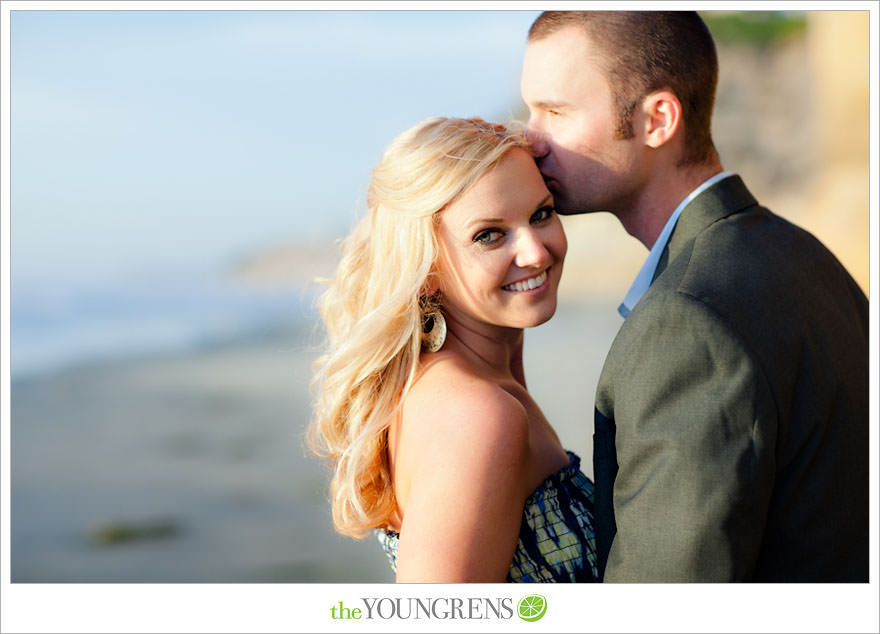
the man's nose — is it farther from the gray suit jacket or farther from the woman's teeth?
the gray suit jacket

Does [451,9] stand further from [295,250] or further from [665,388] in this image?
[295,250]

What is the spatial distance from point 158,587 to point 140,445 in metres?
14.1

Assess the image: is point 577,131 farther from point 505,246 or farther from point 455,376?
point 455,376

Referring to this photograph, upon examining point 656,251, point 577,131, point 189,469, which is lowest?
point 189,469

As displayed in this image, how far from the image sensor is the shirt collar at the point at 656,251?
253cm

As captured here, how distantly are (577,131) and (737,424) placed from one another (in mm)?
1107

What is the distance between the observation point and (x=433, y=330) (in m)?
2.75

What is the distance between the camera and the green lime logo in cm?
253

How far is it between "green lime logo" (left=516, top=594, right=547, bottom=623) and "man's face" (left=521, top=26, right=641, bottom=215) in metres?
1.16

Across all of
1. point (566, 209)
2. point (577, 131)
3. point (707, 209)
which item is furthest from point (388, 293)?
point (707, 209)

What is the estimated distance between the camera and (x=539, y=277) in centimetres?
268

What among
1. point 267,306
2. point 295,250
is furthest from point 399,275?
point 295,250

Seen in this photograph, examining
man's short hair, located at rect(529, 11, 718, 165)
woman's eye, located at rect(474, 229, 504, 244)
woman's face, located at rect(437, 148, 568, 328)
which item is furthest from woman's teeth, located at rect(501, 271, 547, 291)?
man's short hair, located at rect(529, 11, 718, 165)

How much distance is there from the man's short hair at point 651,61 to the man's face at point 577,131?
0.04 m
